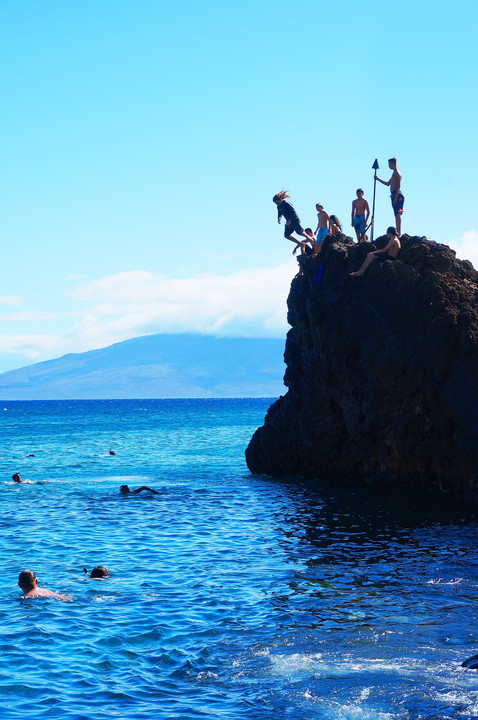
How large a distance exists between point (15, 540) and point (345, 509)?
36.8 feet

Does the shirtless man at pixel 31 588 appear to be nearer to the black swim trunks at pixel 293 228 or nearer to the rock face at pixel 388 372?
the rock face at pixel 388 372

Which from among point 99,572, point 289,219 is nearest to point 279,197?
point 289,219

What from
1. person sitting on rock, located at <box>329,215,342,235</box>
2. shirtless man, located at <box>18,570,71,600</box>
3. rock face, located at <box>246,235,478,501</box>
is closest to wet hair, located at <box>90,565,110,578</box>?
shirtless man, located at <box>18,570,71,600</box>

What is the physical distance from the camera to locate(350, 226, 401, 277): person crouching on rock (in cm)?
2938

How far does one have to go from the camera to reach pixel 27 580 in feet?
52.1

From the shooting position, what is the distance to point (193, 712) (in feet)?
34.0

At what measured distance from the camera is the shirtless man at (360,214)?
3200 centimetres

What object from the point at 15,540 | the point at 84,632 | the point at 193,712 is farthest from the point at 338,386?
the point at 193,712

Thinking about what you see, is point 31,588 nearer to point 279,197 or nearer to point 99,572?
point 99,572

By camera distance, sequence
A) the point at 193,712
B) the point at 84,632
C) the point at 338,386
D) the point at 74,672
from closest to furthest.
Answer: the point at 193,712, the point at 74,672, the point at 84,632, the point at 338,386

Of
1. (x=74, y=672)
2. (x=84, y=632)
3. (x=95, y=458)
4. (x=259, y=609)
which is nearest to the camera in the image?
(x=74, y=672)

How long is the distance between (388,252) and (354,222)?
3236mm

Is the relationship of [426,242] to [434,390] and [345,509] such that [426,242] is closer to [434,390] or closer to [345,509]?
[434,390]

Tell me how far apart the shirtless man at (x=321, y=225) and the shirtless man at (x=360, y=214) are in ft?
5.33
